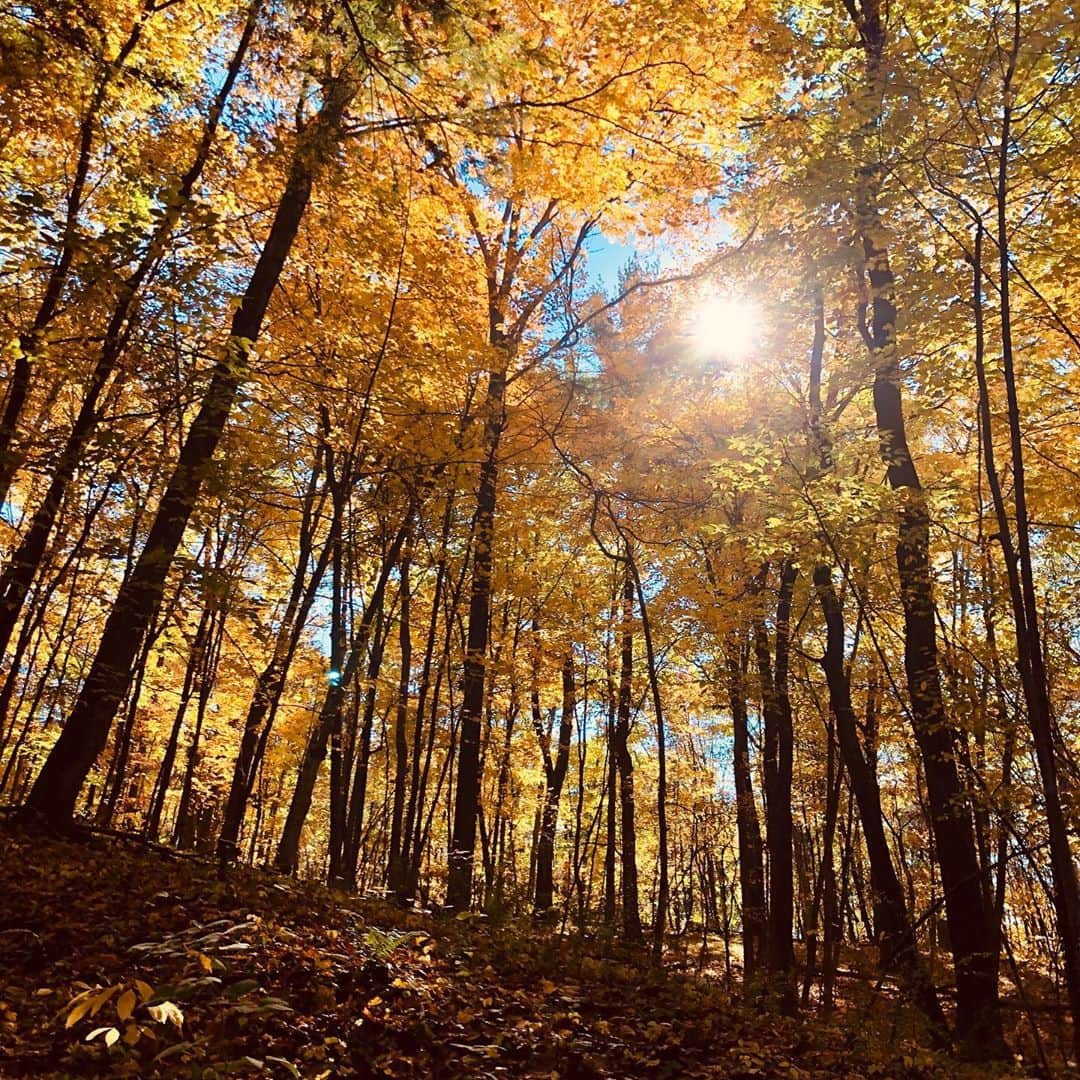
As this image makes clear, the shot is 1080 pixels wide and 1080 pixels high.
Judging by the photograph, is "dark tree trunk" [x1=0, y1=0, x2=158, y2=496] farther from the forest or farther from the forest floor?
the forest floor

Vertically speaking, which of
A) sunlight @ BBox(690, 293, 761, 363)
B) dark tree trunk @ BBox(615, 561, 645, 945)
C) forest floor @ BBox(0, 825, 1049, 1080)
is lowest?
forest floor @ BBox(0, 825, 1049, 1080)

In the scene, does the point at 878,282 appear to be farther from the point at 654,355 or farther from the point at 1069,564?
the point at 1069,564

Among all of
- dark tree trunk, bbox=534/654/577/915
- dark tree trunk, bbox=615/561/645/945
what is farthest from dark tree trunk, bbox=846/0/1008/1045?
dark tree trunk, bbox=534/654/577/915

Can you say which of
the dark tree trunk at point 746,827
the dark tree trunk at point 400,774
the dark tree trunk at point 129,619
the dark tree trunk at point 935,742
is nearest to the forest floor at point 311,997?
the dark tree trunk at point 129,619

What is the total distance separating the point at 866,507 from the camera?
781 cm

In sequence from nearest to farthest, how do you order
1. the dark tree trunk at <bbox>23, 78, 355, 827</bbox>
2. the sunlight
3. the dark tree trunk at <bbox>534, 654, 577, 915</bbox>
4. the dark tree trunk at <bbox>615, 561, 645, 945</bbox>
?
1. the dark tree trunk at <bbox>23, 78, 355, 827</bbox>
2. the dark tree trunk at <bbox>615, 561, 645, 945</bbox>
3. the sunlight
4. the dark tree trunk at <bbox>534, 654, 577, 915</bbox>

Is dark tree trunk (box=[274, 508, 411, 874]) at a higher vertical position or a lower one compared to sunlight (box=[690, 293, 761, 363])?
lower

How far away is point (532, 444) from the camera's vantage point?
441 inches

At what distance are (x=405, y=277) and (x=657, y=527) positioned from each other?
209 inches

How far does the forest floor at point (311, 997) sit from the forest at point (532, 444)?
4 cm

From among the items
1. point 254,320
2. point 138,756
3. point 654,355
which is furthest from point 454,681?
point 138,756

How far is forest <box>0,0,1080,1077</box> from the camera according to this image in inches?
173

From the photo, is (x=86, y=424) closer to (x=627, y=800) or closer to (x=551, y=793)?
(x=627, y=800)

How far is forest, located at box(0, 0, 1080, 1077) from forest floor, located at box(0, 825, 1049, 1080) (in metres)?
0.04
